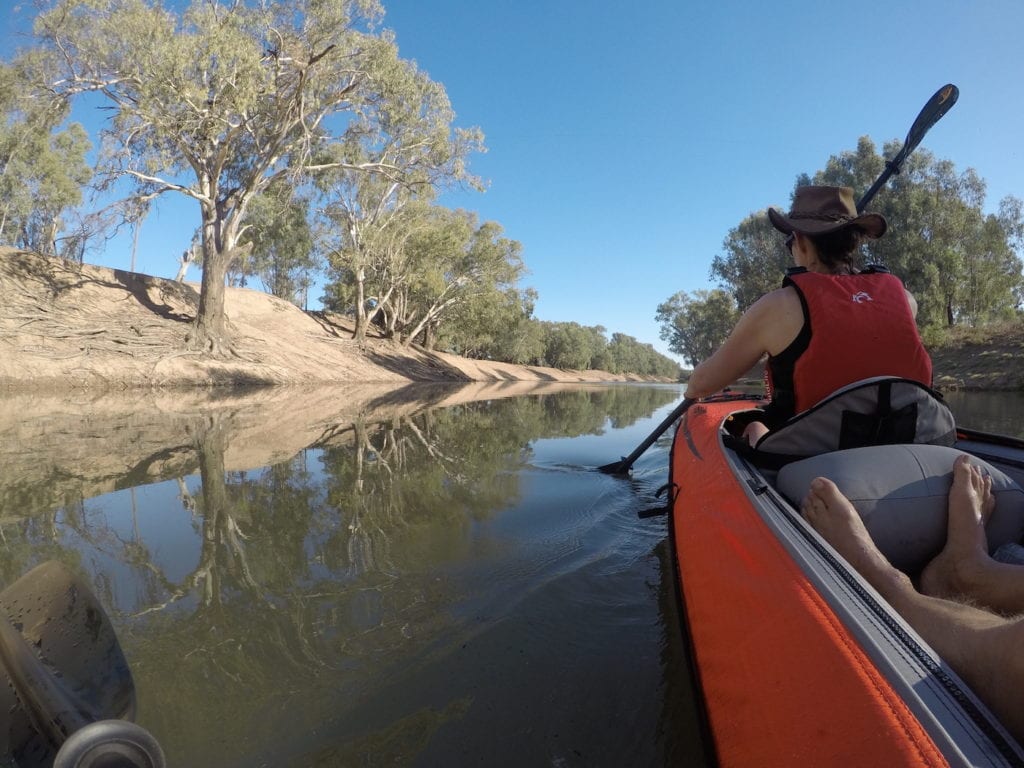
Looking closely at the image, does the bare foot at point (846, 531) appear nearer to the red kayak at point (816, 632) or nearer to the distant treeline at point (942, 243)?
the red kayak at point (816, 632)

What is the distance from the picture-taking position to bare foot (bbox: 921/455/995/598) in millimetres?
1354

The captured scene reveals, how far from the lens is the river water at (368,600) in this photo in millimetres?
1468

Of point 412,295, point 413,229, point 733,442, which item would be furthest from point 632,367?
point 733,442

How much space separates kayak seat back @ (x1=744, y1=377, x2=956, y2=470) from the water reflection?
1.04 m

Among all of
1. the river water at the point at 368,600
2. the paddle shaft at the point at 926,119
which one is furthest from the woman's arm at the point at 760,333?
the paddle shaft at the point at 926,119

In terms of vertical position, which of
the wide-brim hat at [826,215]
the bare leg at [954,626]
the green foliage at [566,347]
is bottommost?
the bare leg at [954,626]

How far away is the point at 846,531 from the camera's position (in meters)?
1.38

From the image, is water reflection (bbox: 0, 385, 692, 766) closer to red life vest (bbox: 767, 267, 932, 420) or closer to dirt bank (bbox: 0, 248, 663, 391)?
red life vest (bbox: 767, 267, 932, 420)

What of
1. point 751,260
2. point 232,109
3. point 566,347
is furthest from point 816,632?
point 566,347

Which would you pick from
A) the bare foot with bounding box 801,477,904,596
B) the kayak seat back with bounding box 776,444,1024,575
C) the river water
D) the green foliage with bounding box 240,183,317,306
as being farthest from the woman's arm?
the green foliage with bounding box 240,183,317,306

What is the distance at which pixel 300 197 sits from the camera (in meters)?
20.2

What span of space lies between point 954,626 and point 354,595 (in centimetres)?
203

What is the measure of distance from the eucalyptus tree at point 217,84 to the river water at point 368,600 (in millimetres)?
10786

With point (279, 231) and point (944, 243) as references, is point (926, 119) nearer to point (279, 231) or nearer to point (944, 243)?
point (279, 231)
